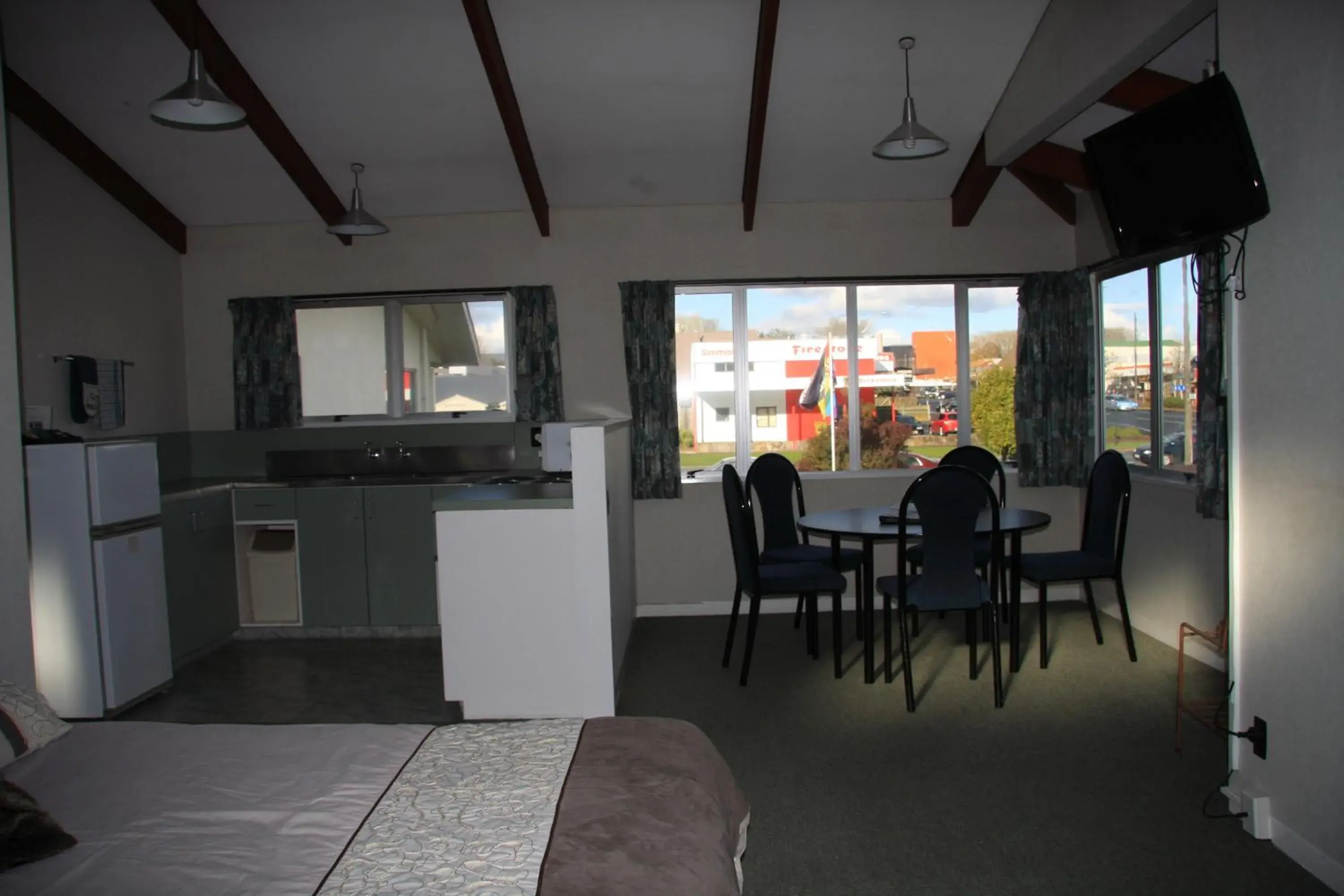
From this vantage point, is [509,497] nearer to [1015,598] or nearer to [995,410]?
[1015,598]

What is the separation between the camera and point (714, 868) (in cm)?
161

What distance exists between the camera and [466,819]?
66.3 inches

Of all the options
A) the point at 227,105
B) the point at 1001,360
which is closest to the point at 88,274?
the point at 227,105

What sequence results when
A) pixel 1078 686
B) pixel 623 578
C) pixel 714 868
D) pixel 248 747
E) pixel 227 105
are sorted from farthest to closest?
pixel 623 578
pixel 1078 686
pixel 227 105
pixel 248 747
pixel 714 868

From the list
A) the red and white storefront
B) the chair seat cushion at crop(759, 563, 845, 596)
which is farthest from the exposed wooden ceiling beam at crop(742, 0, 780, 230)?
the chair seat cushion at crop(759, 563, 845, 596)

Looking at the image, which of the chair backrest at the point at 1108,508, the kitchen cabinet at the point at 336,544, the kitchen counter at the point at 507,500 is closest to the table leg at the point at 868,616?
the chair backrest at the point at 1108,508

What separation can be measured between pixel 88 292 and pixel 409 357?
179cm

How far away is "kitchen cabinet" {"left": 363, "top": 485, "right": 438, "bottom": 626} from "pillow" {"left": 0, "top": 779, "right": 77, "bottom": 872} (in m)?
3.77

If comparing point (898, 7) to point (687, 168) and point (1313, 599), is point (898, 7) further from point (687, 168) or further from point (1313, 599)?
point (1313, 599)

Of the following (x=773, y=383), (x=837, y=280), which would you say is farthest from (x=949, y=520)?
(x=837, y=280)

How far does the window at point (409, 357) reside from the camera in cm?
596

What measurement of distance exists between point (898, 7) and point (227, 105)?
2.96 metres

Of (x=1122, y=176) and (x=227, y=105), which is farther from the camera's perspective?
(x=227, y=105)

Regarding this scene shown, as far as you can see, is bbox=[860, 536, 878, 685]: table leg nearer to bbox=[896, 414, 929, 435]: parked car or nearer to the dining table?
the dining table
